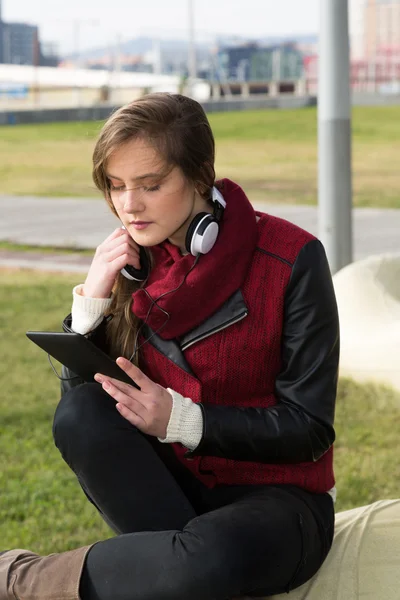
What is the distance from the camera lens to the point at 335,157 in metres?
6.35

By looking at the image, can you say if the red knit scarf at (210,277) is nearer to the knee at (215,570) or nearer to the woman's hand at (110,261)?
the woman's hand at (110,261)

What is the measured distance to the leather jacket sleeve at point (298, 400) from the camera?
2.47 metres

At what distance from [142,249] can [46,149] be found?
18545mm

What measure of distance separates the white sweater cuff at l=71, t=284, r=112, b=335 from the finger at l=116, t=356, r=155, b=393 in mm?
239

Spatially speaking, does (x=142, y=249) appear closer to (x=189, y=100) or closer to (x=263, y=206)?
(x=189, y=100)

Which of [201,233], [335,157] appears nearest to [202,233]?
[201,233]

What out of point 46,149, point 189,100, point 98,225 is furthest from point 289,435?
point 46,149

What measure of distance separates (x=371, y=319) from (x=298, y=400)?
2.69 meters

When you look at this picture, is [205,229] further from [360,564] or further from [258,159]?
[258,159]

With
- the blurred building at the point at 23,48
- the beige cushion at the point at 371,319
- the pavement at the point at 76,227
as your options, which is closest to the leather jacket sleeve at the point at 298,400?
the beige cushion at the point at 371,319

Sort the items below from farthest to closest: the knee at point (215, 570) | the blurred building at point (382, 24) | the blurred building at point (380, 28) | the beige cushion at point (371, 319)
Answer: the blurred building at point (382, 24) < the blurred building at point (380, 28) < the beige cushion at point (371, 319) < the knee at point (215, 570)

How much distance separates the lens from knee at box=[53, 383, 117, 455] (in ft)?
8.46

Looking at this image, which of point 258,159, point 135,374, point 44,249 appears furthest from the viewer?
point 258,159

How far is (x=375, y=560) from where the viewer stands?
2705 millimetres
